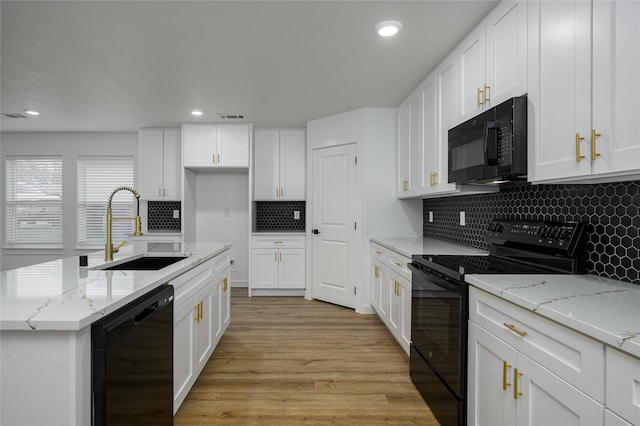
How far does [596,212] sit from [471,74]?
1136 millimetres

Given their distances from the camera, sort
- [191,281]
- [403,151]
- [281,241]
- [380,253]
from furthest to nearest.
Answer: [281,241] → [403,151] → [380,253] → [191,281]

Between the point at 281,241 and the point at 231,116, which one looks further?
the point at 281,241

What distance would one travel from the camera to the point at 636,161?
44.5 inches

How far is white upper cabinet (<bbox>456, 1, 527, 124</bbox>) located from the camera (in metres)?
1.75

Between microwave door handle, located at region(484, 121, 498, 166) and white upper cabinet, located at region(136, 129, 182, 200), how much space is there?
4243mm

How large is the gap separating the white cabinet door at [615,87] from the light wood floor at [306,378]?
1626 millimetres

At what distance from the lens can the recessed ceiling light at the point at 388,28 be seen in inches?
85.6

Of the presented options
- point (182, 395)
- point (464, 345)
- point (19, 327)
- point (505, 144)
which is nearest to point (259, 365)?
point (182, 395)

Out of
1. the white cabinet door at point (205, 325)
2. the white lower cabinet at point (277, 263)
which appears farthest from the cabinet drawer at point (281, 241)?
the white cabinet door at point (205, 325)

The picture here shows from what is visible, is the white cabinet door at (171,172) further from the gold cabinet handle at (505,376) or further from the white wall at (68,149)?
the gold cabinet handle at (505,376)

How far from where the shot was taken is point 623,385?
0.87 m

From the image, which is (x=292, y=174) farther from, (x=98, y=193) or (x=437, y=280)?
(x=437, y=280)

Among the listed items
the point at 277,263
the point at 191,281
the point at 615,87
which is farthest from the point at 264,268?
the point at 615,87

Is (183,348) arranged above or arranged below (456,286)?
below
